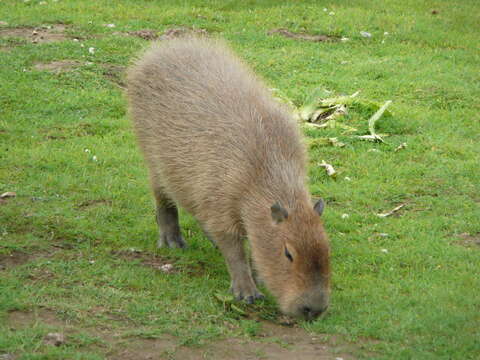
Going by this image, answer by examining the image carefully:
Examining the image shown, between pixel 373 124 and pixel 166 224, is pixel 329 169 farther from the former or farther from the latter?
pixel 166 224

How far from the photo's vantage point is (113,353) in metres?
4.09

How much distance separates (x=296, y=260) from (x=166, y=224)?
1692mm

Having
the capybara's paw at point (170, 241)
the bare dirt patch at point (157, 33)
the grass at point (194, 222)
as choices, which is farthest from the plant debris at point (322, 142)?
the bare dirt patch at point (157, 33)

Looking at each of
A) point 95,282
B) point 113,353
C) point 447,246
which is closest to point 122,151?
point 95,282

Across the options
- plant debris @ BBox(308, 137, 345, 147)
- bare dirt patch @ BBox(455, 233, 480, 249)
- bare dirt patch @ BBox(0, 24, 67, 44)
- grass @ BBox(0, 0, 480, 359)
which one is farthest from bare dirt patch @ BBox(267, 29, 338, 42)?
bare dirt patch @ BBox(455, 233, 480, 249)

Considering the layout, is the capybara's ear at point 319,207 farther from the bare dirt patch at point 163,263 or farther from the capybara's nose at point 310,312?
the bare dirt patch at point 163,263

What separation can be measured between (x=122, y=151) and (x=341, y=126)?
2352 mm

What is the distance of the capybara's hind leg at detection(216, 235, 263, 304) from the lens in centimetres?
510

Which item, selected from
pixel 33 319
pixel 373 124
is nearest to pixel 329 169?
pixel 373 124

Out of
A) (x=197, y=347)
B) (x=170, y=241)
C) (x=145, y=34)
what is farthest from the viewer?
(x=145, y=34)

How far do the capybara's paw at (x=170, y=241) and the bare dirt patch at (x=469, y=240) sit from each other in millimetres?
2126

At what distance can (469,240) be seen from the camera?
20.1 feet

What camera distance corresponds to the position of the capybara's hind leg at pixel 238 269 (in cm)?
510

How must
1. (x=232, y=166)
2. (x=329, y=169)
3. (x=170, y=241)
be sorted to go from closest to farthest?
(x=232, y=166), (x=170, y=241), (x=329, y=169)
